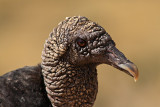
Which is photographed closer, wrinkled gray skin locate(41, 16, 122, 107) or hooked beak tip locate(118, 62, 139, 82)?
hooked beak tip locate(118, 62, 139, 82)

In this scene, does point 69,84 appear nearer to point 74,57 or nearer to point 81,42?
point 74,57

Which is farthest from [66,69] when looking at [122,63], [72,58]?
[122,63]

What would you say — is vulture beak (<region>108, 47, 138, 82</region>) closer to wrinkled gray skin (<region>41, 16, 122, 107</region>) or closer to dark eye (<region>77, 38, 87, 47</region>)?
wrinkled gray skin (<region>41, 16, 122, 107</region>)

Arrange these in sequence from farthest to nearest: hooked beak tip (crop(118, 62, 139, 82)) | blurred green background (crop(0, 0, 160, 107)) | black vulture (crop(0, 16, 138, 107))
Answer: blurred green background (crop(0, 0, 160, 107)) < black vulture (crop(0, 16, 138, 107)) < hooked beak tip (crop(118, 62, 139, 82))

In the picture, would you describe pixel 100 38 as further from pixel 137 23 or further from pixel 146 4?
pixel 146 4

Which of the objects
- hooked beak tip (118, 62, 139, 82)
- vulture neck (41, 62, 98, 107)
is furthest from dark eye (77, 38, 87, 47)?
hooked beak tip (118, 62, 139, 82)

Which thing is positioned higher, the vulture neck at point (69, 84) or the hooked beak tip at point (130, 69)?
the hooked beak tip at point (130, 69)

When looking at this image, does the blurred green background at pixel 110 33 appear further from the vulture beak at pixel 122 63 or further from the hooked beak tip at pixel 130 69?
the hooked beak tip at pixel 130 69

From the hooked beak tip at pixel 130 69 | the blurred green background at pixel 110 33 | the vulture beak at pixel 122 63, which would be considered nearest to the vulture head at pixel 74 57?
the vulture beak at pixel 122 63
